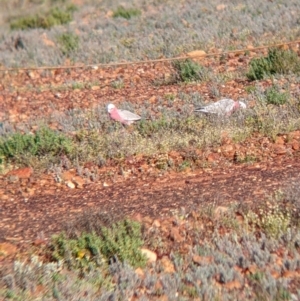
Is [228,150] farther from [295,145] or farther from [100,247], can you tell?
[100,247]

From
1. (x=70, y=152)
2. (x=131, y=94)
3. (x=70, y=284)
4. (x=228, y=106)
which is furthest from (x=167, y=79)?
(x=70, y=284)

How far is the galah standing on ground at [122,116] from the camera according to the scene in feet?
27.4

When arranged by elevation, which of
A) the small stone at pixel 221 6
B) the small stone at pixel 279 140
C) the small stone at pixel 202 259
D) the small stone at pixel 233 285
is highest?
the small stone at pixel 233 285

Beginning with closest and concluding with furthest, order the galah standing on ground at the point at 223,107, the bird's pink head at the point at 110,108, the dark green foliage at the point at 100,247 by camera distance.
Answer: the dark green foliage at the point at 100,247 < the galah standing on ground at the point at 223,107 < the bird's pink head at the point at 110,108

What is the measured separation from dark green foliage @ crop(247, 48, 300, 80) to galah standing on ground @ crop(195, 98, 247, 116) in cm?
137

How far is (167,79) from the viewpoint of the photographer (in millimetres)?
10422

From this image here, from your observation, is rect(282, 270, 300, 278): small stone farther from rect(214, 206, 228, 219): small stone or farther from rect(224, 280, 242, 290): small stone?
rect(214, 206, 228, 219): small stone

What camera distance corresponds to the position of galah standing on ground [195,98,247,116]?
8.09 metres

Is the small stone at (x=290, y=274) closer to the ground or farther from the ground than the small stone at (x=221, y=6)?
farther from the ground

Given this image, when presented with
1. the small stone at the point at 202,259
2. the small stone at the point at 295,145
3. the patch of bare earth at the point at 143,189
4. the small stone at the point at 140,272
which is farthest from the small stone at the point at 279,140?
the small stone at the point at 140,272

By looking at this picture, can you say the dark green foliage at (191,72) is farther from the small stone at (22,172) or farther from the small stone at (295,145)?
the small stone at (22,172)

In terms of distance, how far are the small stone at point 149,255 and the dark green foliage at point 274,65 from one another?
15.8 feet

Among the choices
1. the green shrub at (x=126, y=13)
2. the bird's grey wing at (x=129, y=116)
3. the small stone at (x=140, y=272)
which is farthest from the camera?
the green shrub at (x=126, y=13)

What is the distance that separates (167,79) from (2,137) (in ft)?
9.51
